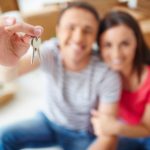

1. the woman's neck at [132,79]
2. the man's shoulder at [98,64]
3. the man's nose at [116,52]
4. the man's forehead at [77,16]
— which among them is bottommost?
the woman's neck at [132,79]

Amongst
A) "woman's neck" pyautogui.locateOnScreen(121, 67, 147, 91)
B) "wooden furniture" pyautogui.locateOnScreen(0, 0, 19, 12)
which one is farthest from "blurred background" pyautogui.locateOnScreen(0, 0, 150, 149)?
"woman's neck" pyautogui.locateOnScreen(121, 67, 147, 91)

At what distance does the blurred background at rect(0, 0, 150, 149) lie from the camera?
528 mm

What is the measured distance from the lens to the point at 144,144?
70 cm

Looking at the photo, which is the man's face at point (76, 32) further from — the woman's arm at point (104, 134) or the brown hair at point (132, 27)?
the woman's arm at point (104, 134)

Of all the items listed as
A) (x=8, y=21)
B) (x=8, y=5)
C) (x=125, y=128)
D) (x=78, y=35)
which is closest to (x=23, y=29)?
(x=8, y=21)

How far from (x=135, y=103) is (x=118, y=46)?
147 millimetres

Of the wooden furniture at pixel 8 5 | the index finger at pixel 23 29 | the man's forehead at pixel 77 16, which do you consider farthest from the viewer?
the man's forehead at pixel 77 16

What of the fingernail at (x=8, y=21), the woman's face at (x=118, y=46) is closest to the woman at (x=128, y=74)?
the woman's face at (x=118, y=46)

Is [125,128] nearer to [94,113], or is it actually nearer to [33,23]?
[94,113]

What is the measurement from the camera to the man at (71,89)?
2.07ft

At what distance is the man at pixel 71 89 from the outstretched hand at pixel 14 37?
0.20 meters

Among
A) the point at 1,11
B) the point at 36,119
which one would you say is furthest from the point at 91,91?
the point at 1,11

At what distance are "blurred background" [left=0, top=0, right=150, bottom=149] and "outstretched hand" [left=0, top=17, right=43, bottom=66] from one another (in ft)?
0.06

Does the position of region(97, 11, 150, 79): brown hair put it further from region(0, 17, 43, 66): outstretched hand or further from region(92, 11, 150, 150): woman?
region(0, 17, 43, 66): outstretched hand
